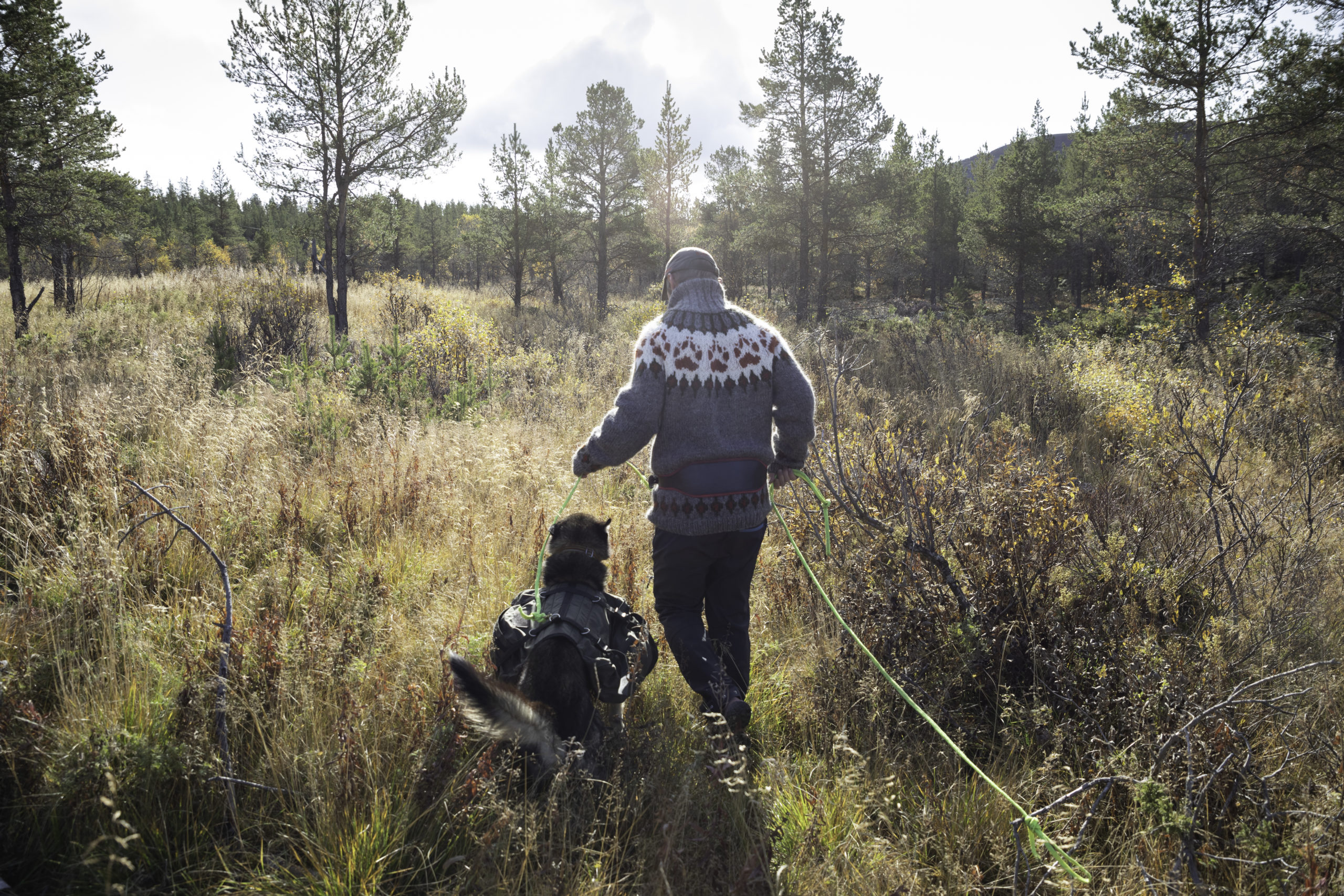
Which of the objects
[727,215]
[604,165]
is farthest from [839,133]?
[727,215]

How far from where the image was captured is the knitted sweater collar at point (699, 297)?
2.35 m

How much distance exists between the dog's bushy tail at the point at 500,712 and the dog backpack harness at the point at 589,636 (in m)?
0.27

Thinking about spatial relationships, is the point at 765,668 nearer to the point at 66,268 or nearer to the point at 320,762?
the point at 320,762

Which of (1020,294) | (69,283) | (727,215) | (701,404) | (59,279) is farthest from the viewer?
(727,215)

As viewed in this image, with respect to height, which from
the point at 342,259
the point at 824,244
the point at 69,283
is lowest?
the point at 69,283

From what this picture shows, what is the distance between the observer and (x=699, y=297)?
2.37 m

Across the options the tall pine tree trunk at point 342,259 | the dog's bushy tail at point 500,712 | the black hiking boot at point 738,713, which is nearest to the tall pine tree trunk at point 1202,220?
the black hiking boot at point 738,713

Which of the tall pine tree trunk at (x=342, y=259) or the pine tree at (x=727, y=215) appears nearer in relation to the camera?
the tall pine tree trunk at (x=342, y=259)

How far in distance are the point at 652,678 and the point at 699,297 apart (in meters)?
1.72

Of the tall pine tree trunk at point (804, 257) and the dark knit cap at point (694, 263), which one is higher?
the tall pine tree trunk at point (804, 257)

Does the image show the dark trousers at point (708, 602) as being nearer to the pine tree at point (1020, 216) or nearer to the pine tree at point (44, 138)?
the pine tree at point (44, 138)

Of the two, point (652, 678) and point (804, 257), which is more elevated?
point (804, 257)

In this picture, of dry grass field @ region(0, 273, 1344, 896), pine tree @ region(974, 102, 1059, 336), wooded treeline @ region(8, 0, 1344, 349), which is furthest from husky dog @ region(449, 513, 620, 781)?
pine tree @ region(974, 102, 1059, 336)

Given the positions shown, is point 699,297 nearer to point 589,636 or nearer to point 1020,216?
point 589,636
